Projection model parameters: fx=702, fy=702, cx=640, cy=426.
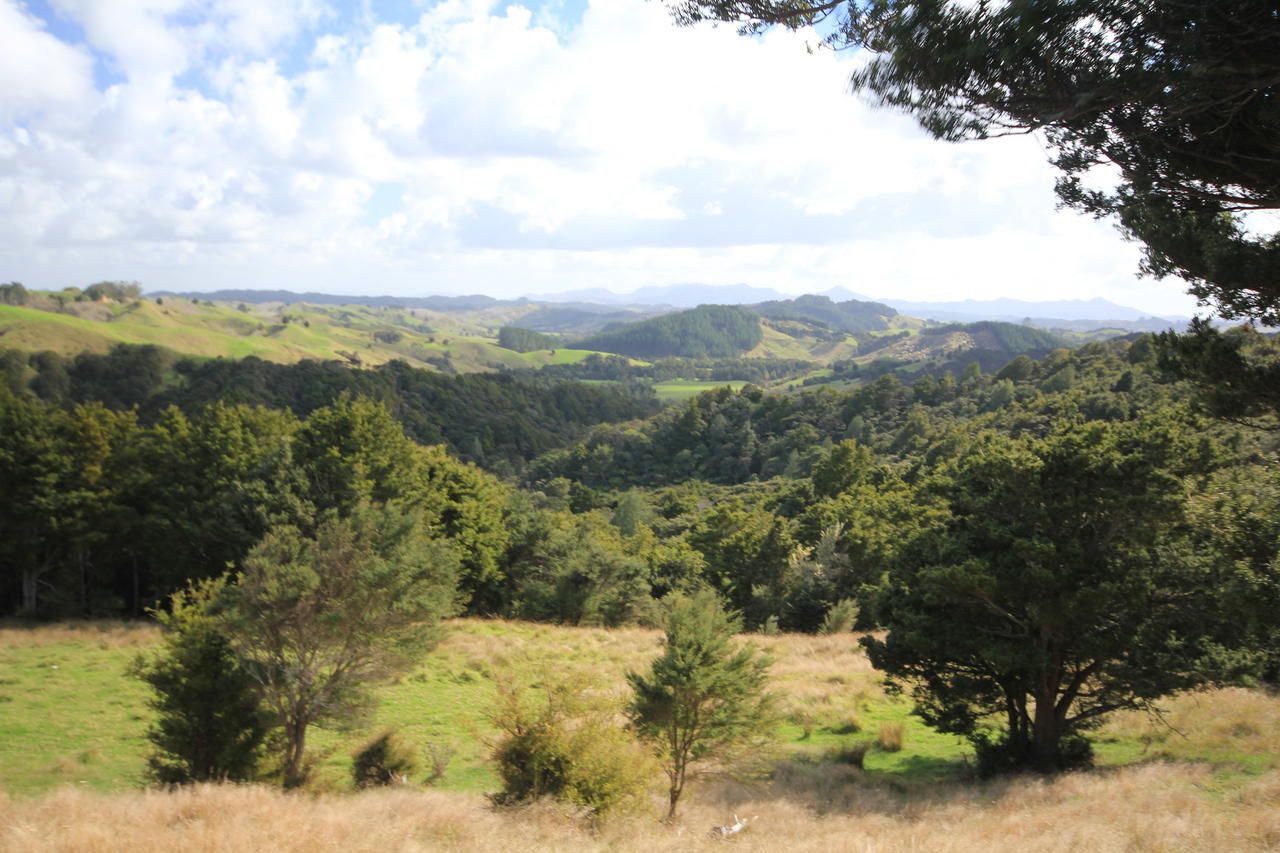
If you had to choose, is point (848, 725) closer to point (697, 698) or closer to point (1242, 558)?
point (697, 698)

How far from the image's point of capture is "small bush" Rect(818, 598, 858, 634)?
28297 millimetres

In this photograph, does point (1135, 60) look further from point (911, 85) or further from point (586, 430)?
point (586, 430)

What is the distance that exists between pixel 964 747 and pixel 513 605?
2155 centimetres

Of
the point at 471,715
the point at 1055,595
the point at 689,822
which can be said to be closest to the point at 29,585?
the point at 471,715

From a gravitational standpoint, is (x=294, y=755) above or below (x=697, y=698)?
below

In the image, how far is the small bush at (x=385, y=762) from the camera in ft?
40.8

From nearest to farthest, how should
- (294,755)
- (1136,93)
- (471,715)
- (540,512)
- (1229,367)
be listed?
(1136,93) < (1229,367) < (294,755) < (471,715) < (540,512)

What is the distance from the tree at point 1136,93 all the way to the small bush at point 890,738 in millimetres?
11154

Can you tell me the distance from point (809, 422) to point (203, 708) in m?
96.4

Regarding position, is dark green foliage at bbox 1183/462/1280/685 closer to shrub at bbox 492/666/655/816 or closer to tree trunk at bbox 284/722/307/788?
shrub at bbox 492/666/655/816

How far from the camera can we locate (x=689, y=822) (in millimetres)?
10672

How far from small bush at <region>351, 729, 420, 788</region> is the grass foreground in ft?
1.80

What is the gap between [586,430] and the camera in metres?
140

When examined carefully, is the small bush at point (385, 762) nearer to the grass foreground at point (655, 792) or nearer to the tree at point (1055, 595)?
the grass foreground at point (655, 792)
